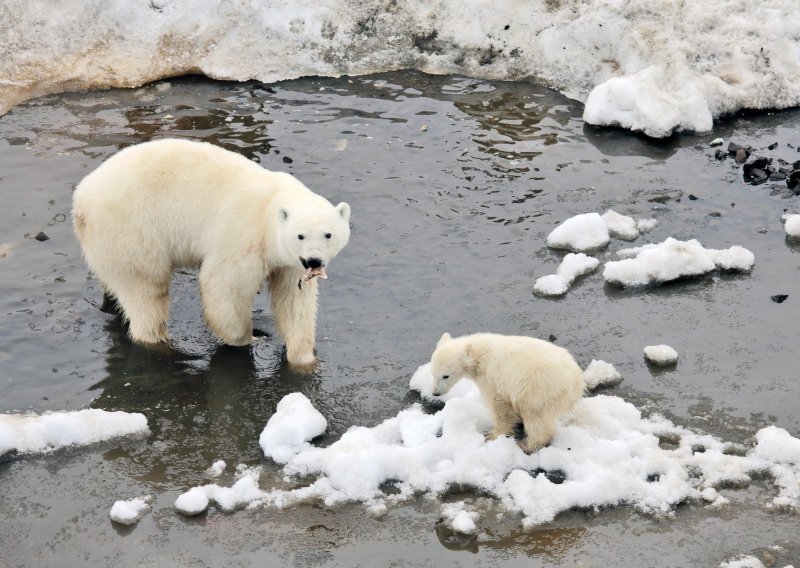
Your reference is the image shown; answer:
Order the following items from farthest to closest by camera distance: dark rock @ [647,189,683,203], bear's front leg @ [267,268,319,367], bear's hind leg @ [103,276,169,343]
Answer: dark rock @ [647,189,683,203]
bear's hind leg @ [103,276,169,343]
bear's front leg @ [267,268,319,367]

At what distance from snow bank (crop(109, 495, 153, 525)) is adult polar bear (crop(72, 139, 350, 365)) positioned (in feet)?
7.22

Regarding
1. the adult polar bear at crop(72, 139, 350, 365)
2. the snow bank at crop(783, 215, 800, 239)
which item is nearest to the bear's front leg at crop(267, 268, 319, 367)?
the adult polar bear at crop(72, 139, 350, 365)

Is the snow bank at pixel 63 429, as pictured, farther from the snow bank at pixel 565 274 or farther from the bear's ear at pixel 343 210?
the snow bank at pixel 565 274

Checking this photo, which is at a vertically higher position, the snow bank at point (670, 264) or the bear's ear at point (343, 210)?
the bear's ear at point (343, 210)

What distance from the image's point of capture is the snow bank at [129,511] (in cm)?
637

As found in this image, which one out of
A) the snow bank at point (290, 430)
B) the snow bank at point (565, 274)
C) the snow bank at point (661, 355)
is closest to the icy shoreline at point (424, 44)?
the snow bank at point (565, 274)

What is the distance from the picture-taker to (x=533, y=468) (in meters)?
6.73

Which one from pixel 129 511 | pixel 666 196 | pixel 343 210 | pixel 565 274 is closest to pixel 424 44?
pixel 666 196

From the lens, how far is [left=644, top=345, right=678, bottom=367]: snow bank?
7898mm

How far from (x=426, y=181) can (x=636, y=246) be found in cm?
277

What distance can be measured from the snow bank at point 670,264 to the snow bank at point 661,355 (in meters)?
1.27

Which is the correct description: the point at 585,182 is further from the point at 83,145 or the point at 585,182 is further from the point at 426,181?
the point at 83,145

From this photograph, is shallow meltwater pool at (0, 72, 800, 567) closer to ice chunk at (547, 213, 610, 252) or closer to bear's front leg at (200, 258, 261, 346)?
ice chunk at (547, 213, 610, 252)

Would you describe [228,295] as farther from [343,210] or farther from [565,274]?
[565,274]
